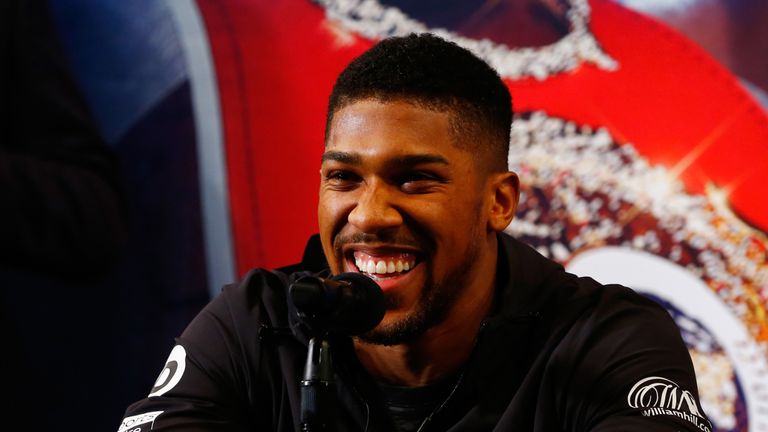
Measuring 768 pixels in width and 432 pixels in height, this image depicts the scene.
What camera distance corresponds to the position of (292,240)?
111 inches

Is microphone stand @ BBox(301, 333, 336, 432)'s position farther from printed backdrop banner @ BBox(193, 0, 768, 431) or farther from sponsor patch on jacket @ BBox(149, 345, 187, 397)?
printed backdrop banner @ BBox(193, 0, 768, 431)

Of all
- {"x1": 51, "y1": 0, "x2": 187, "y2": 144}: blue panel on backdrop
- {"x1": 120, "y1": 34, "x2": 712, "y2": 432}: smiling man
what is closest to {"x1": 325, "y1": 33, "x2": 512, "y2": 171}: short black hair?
{"x1": 120, "y1": 34, "x2": 712, "y2": 432}: smiling man

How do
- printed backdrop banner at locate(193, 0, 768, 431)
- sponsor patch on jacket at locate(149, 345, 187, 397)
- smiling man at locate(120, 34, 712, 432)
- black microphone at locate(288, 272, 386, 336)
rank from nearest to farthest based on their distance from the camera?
black microphone at locate(288, 272, 386, 336) → smiling man at locate(120, 34, 712, 432) → sponsor patch on jacket at locate(149, 345, 187, 397) → printed backdrop banner at locate(193, 0, 768, 431)

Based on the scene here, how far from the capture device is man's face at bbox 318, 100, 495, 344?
5.95ft

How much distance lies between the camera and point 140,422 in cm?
181

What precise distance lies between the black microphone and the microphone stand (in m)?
0.03

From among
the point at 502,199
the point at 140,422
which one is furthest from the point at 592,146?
the point at 140,422

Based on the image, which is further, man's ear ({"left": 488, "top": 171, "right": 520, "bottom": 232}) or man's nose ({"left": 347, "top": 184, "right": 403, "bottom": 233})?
man's ear ({"left": 488, "top": 171, "right": 520, "bottom": 232})

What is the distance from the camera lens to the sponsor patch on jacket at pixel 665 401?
1.62 metres

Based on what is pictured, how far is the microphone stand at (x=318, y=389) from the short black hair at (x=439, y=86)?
2.37ft

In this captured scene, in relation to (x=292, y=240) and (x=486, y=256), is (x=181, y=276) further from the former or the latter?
(x=486, y=256)

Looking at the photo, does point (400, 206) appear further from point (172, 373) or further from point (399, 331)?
point (172, 373)

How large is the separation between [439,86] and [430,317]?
47cm

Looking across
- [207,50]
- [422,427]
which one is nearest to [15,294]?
[207,50]
